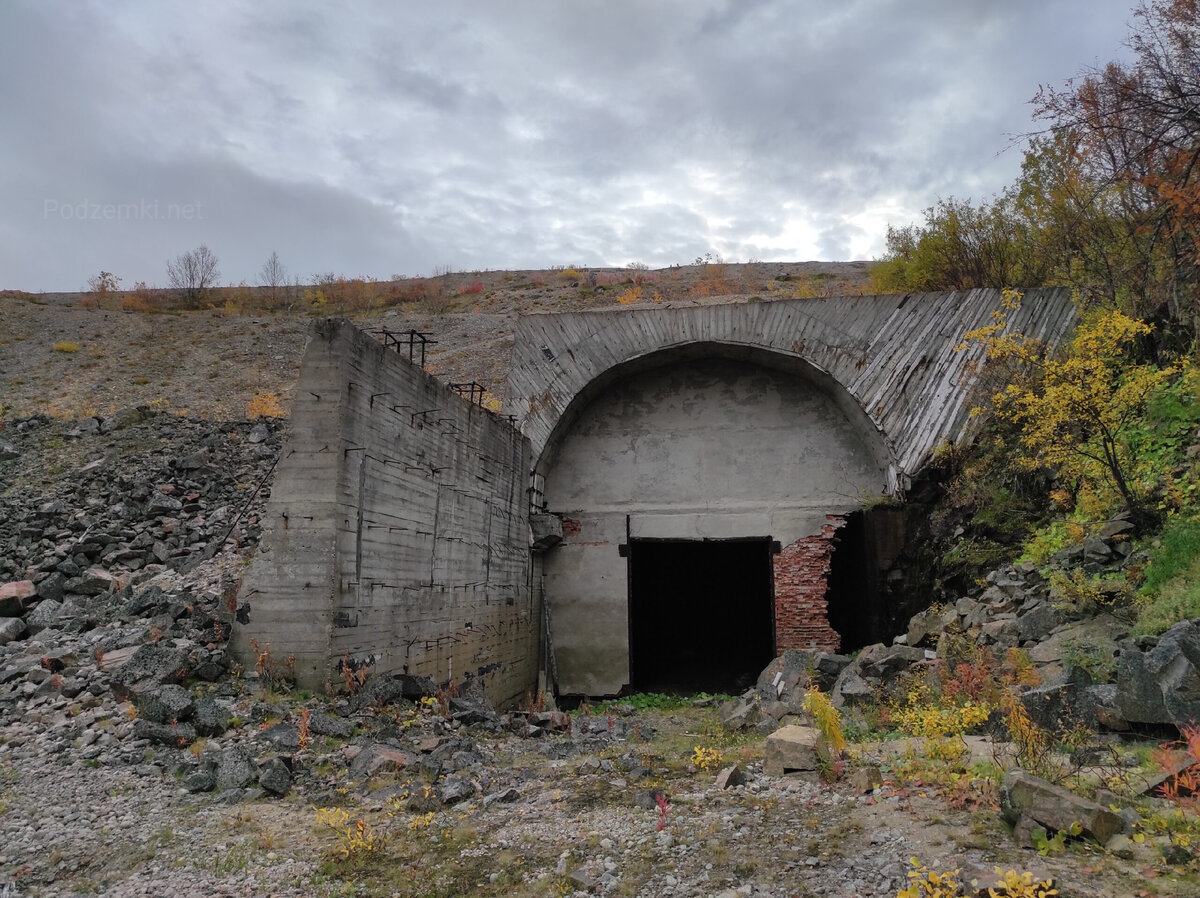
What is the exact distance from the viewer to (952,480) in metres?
11.5

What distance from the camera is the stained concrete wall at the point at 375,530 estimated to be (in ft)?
22.3

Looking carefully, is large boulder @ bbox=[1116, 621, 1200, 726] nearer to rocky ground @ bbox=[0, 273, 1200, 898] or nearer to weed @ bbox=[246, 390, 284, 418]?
rocky ground @ bbox=[0, 273, 1200, 898]

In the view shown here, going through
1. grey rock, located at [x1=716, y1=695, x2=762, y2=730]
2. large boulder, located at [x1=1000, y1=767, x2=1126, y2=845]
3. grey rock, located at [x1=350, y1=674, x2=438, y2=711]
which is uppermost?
large boulder, located at [x1=1000, y1=767, x2=1126, y2=845]

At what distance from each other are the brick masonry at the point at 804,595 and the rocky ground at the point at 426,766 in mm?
1632

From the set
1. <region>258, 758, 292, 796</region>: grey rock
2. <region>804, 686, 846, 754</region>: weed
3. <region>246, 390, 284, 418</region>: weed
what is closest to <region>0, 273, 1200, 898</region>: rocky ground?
<region>258, 758, 292, 796</region>: grey rock

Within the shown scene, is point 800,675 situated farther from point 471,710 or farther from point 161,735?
point 161,735

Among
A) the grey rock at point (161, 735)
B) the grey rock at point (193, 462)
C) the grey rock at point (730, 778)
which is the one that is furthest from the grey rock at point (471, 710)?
the grey rock at point (193, 462)

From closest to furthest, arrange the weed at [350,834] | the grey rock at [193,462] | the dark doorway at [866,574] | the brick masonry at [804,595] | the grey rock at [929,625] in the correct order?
the weed at [350,834], the grey rock at [929,625], the dark doorway at [866,574], the grey rock at [193,462], the brick masonry at [804,595]

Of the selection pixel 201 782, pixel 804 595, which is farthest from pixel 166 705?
pixel 804 595

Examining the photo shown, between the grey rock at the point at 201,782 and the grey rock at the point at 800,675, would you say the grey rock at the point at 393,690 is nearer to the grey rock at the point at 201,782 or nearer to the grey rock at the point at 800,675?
the grey rock at the point at 201,782

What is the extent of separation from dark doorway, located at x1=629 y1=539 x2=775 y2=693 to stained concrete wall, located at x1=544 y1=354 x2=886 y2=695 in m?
4.28

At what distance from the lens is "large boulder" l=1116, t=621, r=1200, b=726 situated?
472 cm

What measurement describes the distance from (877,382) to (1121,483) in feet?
15.7

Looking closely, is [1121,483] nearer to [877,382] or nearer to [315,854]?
[877,382]
